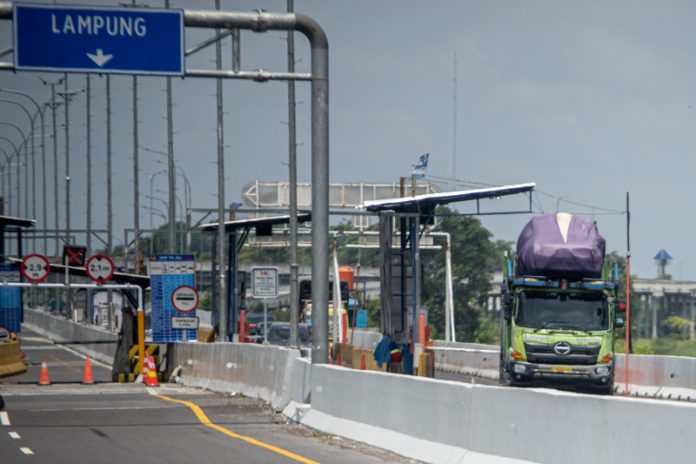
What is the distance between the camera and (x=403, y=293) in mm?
38750

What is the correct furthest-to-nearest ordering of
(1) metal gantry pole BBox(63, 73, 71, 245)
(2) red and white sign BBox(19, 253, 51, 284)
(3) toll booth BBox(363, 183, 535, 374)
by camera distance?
(1) metal gantry pole BBox(63, 73, 71, 245)
(2) red and white sign BBox(19, 253, 51, 284)
(3) toll booth BBox(363, 183, 535, 374)

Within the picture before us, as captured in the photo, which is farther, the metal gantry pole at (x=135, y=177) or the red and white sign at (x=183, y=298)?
the metal gantry pole at (x=135, y=177)

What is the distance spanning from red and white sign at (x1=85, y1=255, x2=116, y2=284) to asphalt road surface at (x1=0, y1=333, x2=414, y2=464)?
9.28 meters

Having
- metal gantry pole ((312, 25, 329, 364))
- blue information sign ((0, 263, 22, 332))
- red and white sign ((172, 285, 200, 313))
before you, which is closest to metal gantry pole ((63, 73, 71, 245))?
blue information sign ((0, 263, 22, 332))

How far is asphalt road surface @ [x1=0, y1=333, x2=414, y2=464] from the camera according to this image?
702 inches

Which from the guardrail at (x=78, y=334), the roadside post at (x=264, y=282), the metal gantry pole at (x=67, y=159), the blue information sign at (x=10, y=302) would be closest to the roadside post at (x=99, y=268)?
the guardrail at (x=78, y=334)

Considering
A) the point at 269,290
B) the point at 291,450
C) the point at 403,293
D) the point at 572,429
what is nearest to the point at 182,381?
the point at 269,290

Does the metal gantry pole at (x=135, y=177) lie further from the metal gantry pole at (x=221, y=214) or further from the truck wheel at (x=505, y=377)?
the truck wheel at (x=505, y=377)

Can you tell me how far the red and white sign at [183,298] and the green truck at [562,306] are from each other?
9089 millimetres

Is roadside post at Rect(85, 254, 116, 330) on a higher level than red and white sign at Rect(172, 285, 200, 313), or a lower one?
higher

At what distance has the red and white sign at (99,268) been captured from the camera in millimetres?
42531

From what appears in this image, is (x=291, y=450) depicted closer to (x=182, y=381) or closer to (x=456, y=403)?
(x=456, y=403)

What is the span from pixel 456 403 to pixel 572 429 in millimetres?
2930

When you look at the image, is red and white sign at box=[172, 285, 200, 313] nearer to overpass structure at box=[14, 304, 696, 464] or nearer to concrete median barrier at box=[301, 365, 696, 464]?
overpass structure at box=[14, 304, 696, 464]
